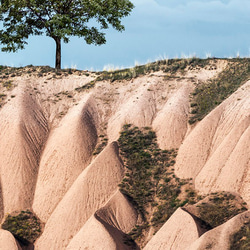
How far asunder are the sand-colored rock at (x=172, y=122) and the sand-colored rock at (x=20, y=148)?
946 centimetres

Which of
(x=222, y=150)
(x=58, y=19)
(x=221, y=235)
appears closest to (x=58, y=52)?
(x=58, y=19)

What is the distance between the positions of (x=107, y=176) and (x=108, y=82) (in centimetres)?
1152

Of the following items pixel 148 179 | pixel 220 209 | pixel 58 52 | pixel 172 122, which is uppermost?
pixel 58 52

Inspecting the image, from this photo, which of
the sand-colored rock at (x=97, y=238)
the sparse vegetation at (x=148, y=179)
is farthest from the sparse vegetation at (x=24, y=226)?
the sparse vegetation at (x=148, y=179)

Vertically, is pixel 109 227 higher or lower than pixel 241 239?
lower

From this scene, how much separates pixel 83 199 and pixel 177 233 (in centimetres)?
799

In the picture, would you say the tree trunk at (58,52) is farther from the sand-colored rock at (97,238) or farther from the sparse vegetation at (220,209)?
the sparse vegetation at (220,209)

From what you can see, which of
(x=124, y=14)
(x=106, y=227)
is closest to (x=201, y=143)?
(x=106, y=227)

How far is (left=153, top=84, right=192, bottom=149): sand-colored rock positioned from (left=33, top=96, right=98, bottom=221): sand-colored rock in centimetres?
522

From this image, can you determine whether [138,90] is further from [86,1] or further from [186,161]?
[86,1]

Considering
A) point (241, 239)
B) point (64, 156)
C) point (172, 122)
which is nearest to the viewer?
point (241, 239)

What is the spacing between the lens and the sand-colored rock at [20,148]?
3309cm

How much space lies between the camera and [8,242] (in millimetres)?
29344

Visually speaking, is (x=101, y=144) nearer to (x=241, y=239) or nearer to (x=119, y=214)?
(x=119, y=214)
